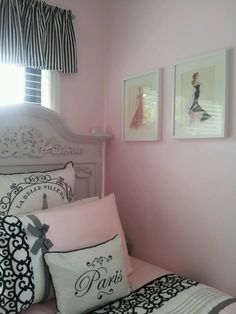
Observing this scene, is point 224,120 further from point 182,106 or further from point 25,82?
point 25,82

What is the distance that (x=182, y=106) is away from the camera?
63.7 inches

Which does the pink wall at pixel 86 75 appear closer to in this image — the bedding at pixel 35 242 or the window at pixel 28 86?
the window at pixel 28 86

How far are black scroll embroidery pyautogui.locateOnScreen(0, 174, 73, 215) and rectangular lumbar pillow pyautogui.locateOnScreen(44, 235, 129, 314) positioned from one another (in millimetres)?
381

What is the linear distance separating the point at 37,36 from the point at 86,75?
470mm

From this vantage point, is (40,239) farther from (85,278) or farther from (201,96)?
(201,96)

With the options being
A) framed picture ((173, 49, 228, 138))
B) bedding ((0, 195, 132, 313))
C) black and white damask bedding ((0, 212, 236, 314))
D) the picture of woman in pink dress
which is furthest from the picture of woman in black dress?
black and white damask bedding ((0, 212, 236, 314))

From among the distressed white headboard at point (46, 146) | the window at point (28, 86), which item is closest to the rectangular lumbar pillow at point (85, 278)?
the distressed white headboard at point (46, 146)

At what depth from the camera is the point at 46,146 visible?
178 centimetres

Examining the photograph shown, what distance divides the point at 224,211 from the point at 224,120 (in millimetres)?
460

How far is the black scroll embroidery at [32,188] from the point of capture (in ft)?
4.56

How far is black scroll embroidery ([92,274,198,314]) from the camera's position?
1.16 meters

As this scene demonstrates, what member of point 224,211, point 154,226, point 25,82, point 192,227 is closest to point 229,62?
point 224,211

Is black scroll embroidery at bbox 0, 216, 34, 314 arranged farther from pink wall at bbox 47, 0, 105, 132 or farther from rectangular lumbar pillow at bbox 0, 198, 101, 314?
pink wall at bbox 47, 0, 105, 132

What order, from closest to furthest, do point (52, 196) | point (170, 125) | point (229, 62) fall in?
point (229, 62) → point (52, 196) → point (170, 125)
